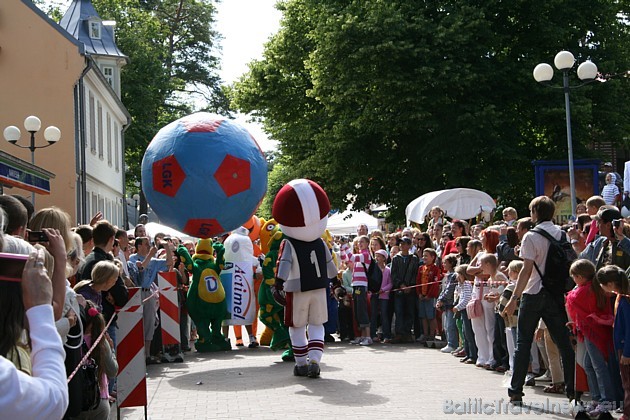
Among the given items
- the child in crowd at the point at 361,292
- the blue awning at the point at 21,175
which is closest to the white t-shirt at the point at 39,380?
the child in crowd at the point at 361,292

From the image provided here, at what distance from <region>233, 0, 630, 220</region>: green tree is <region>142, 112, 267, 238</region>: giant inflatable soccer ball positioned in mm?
18862

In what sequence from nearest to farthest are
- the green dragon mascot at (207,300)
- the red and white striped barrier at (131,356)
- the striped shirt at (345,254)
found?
the red and white striped barrier at (131,356), the green dragon mascot at (207,300), the striped shirt at (345,254)

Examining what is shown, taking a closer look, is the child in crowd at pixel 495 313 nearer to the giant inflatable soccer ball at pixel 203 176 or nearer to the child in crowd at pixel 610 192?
the giant inflatable soccer ball at pixel 203 176

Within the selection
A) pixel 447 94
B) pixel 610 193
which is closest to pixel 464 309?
pixel 610 193

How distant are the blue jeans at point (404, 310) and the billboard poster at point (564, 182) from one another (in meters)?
6.19

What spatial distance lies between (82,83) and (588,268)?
29.6m

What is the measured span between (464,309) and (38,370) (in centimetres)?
1096

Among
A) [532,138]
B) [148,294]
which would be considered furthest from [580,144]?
[148,294]

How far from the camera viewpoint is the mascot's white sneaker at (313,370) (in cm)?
1184

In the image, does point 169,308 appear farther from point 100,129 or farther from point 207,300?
point 100,129

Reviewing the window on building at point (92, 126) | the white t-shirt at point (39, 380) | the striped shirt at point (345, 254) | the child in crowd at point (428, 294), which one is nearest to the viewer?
the white t-shirt at point (39, 380)

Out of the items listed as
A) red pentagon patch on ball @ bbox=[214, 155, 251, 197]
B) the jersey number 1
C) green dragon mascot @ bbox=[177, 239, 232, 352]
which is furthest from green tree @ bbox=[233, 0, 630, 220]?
red pentagon patch on ball @ bbox=[214, 155, 251, 197]

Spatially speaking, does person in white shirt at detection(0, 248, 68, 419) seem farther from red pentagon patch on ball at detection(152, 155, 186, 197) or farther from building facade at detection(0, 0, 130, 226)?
building facade at detection(0, 0, 130, 226)

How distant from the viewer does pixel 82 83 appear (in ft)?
117
